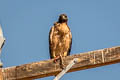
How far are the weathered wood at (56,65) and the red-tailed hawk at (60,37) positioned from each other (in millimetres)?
3255

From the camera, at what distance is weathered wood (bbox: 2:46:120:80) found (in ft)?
30.3

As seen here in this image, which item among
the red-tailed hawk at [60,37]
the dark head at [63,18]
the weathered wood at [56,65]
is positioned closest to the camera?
the weathered wood at [56,65]

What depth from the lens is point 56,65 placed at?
9.56 meters

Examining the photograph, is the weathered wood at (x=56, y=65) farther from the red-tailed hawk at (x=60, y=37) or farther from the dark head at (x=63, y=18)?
the dark head at (x=63, y=18)

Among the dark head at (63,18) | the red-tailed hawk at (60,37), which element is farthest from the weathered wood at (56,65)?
the dark head at (63,18)

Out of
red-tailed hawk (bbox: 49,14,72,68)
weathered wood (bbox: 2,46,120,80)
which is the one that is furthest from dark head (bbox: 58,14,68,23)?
weathered wood (bbox: 2,46,120,80)

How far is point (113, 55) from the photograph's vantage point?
30.1 feet

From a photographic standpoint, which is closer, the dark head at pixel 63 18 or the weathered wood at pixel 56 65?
the weathered wood at pixel 56 65

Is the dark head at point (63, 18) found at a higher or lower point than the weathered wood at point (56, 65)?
higher

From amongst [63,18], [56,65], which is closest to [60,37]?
[63,18]

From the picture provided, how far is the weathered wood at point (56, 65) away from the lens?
9227mm

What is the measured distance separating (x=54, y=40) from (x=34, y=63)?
11.4 feet

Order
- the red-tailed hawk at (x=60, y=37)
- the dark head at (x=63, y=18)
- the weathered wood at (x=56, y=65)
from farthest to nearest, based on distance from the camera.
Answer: the dark head at (x=63, y=18), the red-tailed hawk at (x=60, y=37), the weathered wood at (x=56, y=65)

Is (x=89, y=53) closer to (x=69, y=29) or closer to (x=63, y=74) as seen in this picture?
(x=63, y=74)
